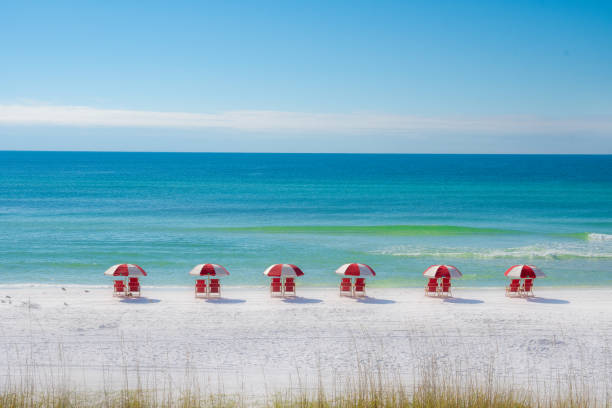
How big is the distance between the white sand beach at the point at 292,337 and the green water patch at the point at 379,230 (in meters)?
15.1

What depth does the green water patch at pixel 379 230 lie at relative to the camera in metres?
32.8

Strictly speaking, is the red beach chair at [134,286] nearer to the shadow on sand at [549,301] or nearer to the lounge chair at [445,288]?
the lounge chair at [445,288]

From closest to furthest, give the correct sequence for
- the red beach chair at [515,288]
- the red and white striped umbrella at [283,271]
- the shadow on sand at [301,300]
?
the red and white striped umbrella at [283,271]
the shadow on sand at [301,300]
the red beach chair at [515,288]

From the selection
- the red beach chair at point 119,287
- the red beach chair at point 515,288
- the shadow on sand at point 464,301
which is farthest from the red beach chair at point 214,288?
the red beach chair at point 515,288

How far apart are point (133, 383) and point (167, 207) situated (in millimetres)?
38572

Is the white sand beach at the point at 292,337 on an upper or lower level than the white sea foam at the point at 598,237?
lower

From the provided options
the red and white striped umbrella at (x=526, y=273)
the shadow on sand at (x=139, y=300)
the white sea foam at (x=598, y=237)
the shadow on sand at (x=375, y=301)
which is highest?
the white sea foam at (x=598, y=237)

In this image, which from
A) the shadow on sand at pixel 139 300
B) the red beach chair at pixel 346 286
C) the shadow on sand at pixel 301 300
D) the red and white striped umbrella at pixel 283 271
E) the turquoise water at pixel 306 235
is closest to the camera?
the shadow on sand at pixel 139 300

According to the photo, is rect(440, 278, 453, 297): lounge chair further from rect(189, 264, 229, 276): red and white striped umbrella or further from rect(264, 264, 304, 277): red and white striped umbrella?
rect(189, 264, 229, 276): red and white striped umbrella

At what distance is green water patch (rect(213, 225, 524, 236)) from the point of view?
32781 millimetres

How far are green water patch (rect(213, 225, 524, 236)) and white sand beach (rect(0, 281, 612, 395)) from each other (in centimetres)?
1510

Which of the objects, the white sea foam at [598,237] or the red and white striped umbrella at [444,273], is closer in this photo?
the red and white striped umbrella at [444,273]

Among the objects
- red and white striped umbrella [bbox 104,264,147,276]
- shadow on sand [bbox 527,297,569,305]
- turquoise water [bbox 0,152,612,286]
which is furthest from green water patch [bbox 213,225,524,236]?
red and white striped umbrella [bbox 104,264,147,276]

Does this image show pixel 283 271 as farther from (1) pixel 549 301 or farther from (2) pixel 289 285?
(1) pixel 549 301
